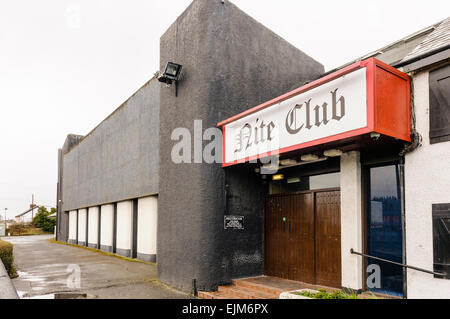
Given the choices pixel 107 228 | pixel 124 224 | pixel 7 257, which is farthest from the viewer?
pixel 107 228

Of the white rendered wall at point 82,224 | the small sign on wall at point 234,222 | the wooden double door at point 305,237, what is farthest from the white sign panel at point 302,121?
the white rendered wall at point 82,224

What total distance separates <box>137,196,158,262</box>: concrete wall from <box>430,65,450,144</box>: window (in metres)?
11.6

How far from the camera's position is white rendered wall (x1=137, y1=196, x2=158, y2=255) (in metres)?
15.6

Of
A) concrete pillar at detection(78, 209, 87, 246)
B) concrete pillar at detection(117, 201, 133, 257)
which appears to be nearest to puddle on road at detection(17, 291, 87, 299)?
concrete pillar at detection(117, 201, 133, 257)

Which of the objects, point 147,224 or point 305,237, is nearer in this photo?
point 305,237

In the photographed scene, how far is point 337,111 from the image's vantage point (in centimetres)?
619

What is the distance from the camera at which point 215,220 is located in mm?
8727

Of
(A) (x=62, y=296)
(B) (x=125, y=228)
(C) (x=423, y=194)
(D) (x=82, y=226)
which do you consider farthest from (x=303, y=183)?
(D) (x=82, y=226)

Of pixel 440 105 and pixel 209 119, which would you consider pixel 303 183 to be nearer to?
pixel 209 119

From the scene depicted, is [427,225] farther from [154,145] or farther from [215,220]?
[154,145]

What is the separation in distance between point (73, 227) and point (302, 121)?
91.7 feet

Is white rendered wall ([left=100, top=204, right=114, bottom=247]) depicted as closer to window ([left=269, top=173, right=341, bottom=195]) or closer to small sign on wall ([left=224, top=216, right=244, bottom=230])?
small sign on wall ([left=224, top=216, right=244, bottom=230])

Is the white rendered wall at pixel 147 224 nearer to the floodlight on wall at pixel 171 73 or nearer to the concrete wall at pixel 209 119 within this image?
the concrete wall at pixel 209 119
